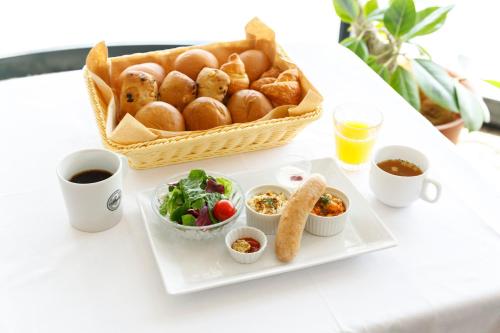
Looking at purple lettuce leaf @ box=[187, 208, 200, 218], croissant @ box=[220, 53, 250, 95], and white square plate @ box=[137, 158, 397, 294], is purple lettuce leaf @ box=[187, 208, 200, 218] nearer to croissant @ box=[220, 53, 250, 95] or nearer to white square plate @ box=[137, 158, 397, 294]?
white square plate @ box=[137, 158, 397, 294]

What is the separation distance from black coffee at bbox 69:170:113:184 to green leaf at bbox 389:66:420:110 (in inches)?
47.4

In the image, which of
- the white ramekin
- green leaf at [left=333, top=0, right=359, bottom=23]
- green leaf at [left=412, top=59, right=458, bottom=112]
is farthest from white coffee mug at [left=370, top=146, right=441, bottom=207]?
green leaf at [left=333, top=0, right=359, bottom=23]

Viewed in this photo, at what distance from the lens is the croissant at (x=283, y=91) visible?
1172mm

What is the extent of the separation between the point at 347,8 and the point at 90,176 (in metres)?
1.32

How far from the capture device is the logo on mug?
95 cm

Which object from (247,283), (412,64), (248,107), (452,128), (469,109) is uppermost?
(248,107)

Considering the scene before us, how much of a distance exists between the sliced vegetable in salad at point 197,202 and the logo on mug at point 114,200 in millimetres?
79

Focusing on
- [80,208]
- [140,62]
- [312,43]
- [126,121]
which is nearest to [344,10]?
[312,43]

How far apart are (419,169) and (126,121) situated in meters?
0.56

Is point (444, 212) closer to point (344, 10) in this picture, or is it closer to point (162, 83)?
point (162, 83)

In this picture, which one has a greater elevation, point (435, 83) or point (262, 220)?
point (262, 220)

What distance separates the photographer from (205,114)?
1.11m

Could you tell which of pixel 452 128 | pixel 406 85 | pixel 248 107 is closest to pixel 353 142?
pixel 248 107

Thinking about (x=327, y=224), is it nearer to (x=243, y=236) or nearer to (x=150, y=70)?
(x=243, y=236)
